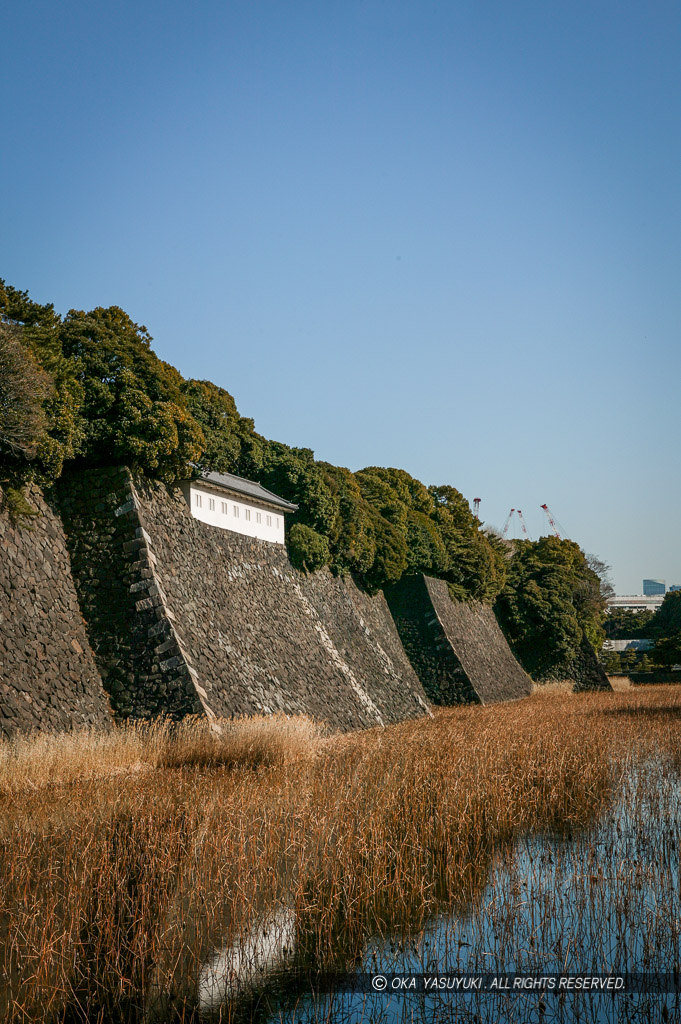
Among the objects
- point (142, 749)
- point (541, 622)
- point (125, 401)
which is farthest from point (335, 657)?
point (541, 622)

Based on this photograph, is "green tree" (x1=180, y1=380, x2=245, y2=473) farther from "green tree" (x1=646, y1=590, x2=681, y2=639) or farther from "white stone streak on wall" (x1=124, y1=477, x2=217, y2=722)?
"green tree" (x1=646, y1=590, x2=681, y2=639)

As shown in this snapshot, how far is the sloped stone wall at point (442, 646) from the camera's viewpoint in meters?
→ 34.3

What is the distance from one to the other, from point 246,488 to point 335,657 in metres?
6.00

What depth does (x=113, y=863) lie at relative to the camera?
284 inches

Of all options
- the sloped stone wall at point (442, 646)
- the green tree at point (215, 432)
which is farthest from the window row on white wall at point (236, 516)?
the sloped stone wall at point (442, 646)

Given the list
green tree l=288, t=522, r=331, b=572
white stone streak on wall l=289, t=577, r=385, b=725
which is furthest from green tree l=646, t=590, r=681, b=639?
white stone streak on wall l=289, t=577, r=385, b=725

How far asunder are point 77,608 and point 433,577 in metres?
22.8

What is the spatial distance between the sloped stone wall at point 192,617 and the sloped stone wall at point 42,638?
0.45 metres

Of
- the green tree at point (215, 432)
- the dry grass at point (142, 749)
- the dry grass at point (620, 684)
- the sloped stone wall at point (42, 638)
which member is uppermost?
the green tree at point (215, 432)

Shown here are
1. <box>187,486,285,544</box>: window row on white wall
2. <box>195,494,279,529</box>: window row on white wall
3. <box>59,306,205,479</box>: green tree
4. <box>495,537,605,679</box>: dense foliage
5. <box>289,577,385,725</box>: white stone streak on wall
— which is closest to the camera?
<box>59,306,205,479</box>: green tree

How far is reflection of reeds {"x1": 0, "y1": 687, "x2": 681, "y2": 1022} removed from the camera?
5.53 meters

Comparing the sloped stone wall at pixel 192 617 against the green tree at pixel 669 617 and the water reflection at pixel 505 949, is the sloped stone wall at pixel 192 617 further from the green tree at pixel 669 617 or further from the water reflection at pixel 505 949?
the green tree at pixel 669 617

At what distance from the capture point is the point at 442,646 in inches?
1363

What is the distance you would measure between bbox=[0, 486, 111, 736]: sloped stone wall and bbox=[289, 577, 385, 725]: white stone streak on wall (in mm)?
9679
